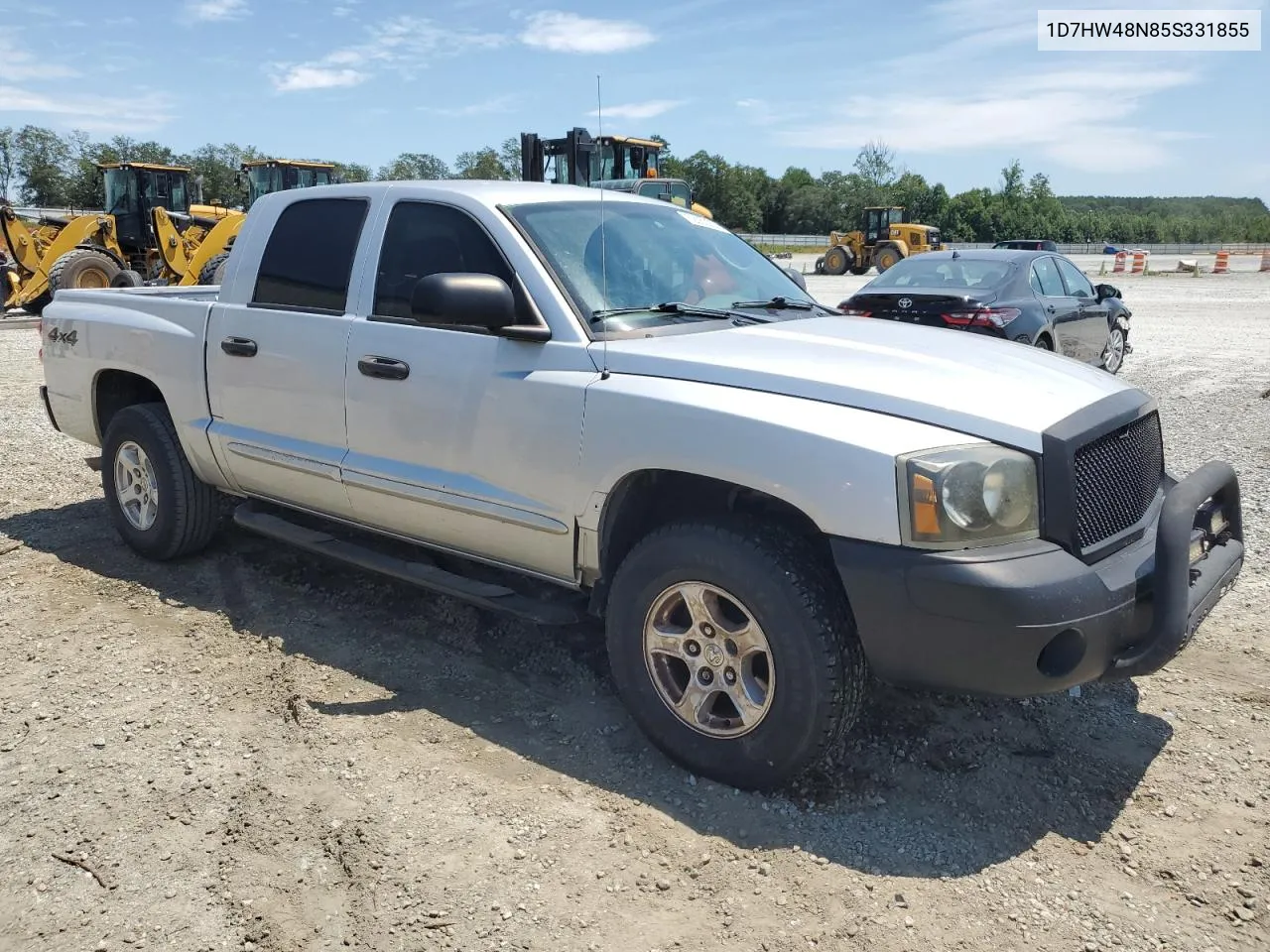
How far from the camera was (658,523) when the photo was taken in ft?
11.8

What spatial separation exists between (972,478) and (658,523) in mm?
1167

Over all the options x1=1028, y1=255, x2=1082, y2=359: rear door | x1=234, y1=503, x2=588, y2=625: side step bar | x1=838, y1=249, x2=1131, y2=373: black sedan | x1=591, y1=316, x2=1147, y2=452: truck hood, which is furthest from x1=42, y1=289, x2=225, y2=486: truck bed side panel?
x1=1028, y1=255, x2=1082, y2=359: rear door

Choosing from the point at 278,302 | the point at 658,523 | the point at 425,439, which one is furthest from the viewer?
the point at 278,302

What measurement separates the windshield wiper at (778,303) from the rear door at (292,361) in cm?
166

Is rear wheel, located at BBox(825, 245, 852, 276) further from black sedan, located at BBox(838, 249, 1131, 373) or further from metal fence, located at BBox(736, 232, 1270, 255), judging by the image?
black sedan, located at BBox(838, 249, 1131, 373)

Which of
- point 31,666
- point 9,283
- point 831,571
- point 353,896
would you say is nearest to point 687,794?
point 831,571

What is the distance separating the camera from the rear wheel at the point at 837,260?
36.2m

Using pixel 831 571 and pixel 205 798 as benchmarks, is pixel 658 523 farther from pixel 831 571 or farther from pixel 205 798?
pixel 205 798

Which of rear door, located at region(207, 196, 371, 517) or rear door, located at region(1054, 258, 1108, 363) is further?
rear door, located at region(1054, 258, 1108, 363)

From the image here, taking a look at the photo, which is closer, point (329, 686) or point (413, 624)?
point (329, 686)

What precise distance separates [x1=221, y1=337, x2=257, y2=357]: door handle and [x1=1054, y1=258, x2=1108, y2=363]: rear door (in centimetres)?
890

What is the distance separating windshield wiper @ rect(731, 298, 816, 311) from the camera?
419cm

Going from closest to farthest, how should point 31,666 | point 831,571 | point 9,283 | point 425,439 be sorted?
point 831,571
point 425,439
point 31,666
point 9,283

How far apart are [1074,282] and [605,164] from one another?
40.2 ft
